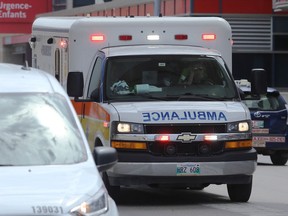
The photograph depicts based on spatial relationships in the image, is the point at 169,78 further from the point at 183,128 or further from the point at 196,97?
the point at 183,128

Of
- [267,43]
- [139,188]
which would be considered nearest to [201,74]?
[139,188]

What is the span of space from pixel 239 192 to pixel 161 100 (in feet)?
5.70

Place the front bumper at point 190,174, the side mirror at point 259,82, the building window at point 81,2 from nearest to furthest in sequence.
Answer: the front bumper at point 190,174 → the side mirror at point 259,82 → the building window at point 81,2

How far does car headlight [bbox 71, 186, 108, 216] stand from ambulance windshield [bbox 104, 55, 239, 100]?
22.9 ft

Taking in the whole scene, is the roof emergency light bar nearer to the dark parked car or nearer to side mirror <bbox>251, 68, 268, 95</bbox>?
side mirror <bbox>251, 68, 268, 95</bbox>

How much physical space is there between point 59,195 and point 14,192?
0.95 ft

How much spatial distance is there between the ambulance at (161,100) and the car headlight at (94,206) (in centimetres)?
618

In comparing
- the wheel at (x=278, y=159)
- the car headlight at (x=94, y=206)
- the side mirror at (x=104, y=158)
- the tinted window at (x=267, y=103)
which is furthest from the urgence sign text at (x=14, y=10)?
the car headlight at (x=94, y=206)

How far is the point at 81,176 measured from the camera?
6.84m

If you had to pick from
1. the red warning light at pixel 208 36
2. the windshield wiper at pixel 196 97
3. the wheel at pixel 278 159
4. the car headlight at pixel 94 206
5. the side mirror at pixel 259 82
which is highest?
the red warning light at pixel 208 36

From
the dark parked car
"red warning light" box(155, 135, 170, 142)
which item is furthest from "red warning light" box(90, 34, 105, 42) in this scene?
the dark parked car

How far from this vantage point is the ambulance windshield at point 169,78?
13844 millimetres

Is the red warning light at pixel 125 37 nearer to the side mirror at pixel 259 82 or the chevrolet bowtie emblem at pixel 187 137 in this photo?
the side mirror at pixel 259 82

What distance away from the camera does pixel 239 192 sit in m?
14.0
